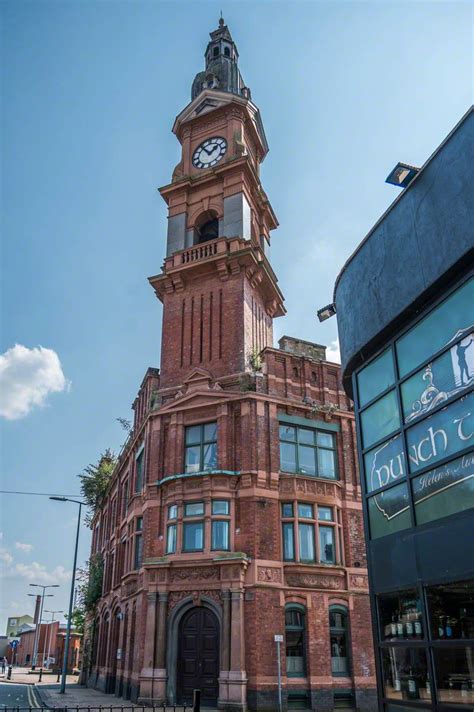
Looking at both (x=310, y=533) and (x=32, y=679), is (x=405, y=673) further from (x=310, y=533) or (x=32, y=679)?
(x=32, y=679)

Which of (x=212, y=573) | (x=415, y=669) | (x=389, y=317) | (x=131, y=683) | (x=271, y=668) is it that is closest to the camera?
(x=415, y=669)

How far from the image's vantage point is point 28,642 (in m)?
102

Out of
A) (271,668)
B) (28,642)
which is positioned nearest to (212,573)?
(271,668)

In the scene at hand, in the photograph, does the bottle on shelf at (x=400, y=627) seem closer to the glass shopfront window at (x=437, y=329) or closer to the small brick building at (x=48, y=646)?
the glass shopfront window at (x=437, y=329)

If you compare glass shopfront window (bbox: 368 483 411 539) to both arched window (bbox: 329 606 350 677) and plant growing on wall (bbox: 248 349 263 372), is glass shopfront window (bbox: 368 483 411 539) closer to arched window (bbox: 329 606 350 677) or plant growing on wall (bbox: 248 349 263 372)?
arched window (bbox: 329 606 350 677)

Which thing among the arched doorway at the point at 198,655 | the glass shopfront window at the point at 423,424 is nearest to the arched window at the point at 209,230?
the arched doorway at the point at 198,655

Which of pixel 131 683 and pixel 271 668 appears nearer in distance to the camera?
pixel 271 668

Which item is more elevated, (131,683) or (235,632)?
(235,632)

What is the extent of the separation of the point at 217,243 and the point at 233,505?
13557mm

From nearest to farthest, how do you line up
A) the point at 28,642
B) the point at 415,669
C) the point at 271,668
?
1. the point at 415,669
2. the point at 271,668
3. the point at 28,642

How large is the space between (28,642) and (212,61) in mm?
98409

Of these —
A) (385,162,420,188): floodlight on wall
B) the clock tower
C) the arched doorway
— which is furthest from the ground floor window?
the clock tower

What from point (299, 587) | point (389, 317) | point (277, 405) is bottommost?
point (299, 587)

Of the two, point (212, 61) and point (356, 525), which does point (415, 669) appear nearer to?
point (356, 525)
